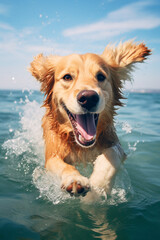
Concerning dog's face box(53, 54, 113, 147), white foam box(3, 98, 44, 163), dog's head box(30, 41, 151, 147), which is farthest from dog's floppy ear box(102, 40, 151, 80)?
white foam box(3, 98, 44, 163)

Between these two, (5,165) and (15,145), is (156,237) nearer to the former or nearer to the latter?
(5,165)

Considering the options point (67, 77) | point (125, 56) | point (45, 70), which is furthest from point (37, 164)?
point (125, 56)

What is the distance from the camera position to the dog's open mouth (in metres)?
3.12

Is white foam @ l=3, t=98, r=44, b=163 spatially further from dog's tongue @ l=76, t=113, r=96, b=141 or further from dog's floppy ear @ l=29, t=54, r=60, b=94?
dog's tongue @ l=76, t=113, r=96, b=141

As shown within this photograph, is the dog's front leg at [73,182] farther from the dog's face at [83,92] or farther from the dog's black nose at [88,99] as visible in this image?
the dog's black nose at [88,99]

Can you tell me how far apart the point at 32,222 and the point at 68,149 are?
A: 125 cm

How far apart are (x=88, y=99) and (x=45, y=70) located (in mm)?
1320

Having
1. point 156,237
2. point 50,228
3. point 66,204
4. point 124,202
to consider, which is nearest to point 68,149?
point 66,204

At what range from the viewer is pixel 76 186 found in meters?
2.54

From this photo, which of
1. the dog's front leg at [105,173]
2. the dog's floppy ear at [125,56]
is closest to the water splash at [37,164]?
the dog's front leg at [105,173]

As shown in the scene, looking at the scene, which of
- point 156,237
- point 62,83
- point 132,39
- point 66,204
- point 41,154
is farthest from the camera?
point 41,154

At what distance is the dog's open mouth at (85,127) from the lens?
312cm

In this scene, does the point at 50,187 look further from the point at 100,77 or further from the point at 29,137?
the point at 29,137

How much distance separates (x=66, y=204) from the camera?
3.03 m
